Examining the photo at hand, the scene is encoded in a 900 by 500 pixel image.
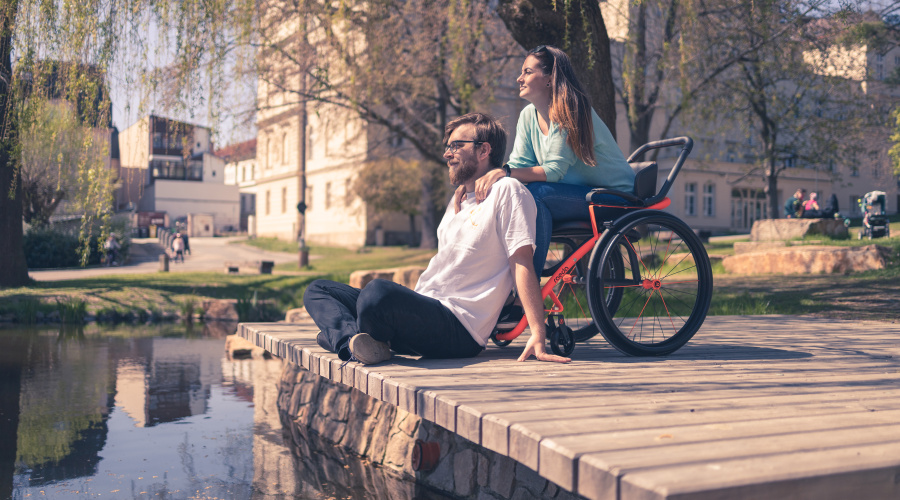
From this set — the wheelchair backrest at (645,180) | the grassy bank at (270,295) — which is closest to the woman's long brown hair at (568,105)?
the wheelchair backrest at (645,180)

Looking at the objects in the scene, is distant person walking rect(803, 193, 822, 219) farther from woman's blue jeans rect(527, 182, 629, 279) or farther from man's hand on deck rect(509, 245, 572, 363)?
man's hand on deck rect(509, 245, 572, 363)

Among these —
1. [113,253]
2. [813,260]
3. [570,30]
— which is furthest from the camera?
[113,253]

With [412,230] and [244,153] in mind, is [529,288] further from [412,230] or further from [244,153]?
[412,230]

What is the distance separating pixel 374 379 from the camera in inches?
122

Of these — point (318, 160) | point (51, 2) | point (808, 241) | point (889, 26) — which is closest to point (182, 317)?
point (51, 2)

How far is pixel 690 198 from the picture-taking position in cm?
4375

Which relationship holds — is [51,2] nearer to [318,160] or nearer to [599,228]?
[599,228]

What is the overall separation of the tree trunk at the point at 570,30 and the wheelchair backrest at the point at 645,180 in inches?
143

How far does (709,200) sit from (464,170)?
4368 cm

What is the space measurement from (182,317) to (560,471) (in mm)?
11877

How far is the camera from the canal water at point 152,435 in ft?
12.2

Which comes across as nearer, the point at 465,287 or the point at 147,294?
the point at 465,287

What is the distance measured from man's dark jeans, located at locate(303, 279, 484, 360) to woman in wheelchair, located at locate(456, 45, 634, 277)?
51 cm

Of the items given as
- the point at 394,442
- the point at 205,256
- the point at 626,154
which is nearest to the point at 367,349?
the point at 394,442
